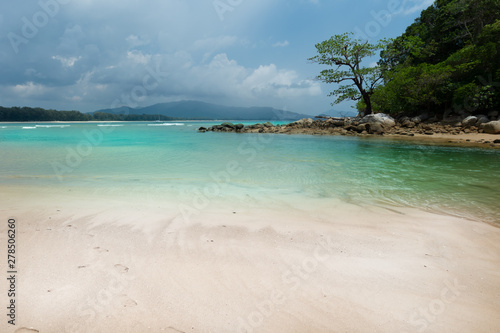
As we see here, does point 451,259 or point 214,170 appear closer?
point 451,259

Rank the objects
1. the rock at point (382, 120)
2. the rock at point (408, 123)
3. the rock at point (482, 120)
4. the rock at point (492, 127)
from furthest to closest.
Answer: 1. the rock at point (382, 120)
2. the rock at point (408, 123)
3. the rock at point (482, 120)
4. the rock at point (492, 127)

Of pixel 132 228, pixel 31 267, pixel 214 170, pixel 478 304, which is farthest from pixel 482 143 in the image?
pixel 31 267

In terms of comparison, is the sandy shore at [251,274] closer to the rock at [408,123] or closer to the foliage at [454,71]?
the rock at [408,123]

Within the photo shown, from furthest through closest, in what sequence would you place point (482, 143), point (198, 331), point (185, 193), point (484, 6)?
1. point (484, 6)
2. point (482, 143)
3. point (185, 193)
4. point (198, 331)

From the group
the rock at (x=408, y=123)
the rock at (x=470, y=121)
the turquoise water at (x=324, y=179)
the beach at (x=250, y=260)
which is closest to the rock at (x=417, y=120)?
the rock at (x=408, y=123)

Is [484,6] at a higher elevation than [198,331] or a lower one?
higher

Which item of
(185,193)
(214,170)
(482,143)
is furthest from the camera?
(482,143)

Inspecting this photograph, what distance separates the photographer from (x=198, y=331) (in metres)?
1.89

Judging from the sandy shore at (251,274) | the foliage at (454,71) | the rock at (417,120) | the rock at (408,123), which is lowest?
the sandy shore at (251,274)

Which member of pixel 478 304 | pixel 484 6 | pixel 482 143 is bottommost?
pixel 478 304

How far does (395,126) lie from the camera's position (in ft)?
84.8

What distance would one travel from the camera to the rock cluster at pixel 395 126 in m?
21.5

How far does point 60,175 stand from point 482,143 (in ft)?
75.3

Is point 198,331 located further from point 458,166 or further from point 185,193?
point 458,166
